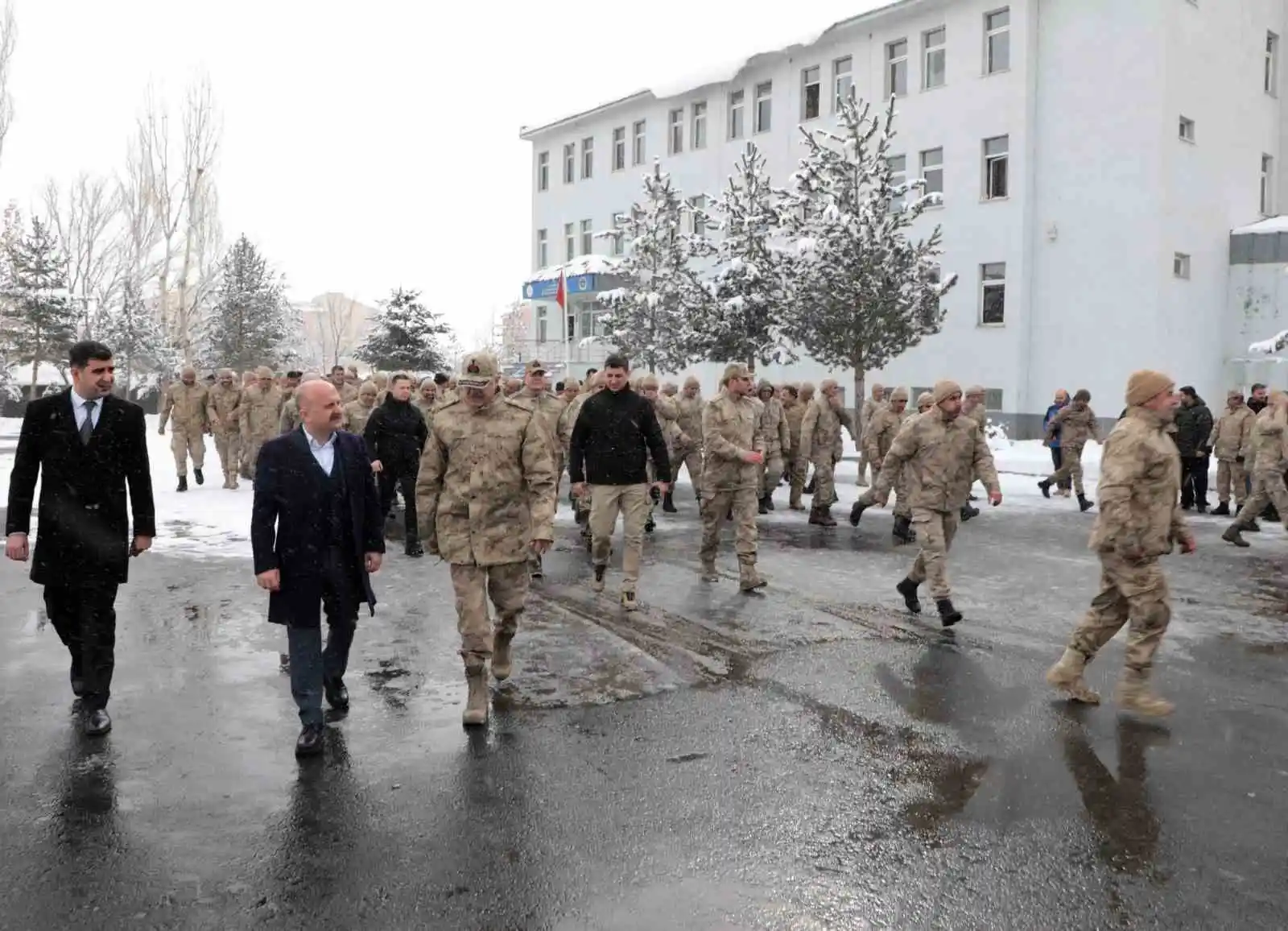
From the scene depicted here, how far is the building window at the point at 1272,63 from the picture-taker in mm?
33531

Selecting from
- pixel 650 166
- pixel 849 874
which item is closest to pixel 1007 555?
pixel 849 874

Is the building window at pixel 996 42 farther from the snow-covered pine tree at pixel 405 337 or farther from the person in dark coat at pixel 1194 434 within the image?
the person in dark coat at pixel 1194 434

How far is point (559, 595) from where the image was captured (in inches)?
366

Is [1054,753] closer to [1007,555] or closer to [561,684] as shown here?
[561,684]

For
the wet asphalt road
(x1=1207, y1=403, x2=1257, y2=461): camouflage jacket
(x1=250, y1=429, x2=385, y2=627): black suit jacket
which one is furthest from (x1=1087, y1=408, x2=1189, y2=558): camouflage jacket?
(x1=1207, y1=403, x2=1257, y2=461): camouflage jacket

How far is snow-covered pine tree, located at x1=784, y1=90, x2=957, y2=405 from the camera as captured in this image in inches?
982

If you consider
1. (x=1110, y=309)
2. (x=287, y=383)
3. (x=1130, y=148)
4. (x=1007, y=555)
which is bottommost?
(x=1007, y=555)

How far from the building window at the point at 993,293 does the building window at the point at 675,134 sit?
1512 centimetres

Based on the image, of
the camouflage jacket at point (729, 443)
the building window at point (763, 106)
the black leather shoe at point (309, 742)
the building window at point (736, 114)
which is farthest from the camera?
the building window at point (736, 114)

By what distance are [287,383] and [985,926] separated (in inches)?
643

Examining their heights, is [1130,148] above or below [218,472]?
above

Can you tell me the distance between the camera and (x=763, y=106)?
131 feet

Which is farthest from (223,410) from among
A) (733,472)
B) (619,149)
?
(619,149)

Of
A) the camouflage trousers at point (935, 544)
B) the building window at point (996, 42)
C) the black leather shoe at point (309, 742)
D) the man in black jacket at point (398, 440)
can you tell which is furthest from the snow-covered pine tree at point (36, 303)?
the black leather shoe at point (309, 742)
